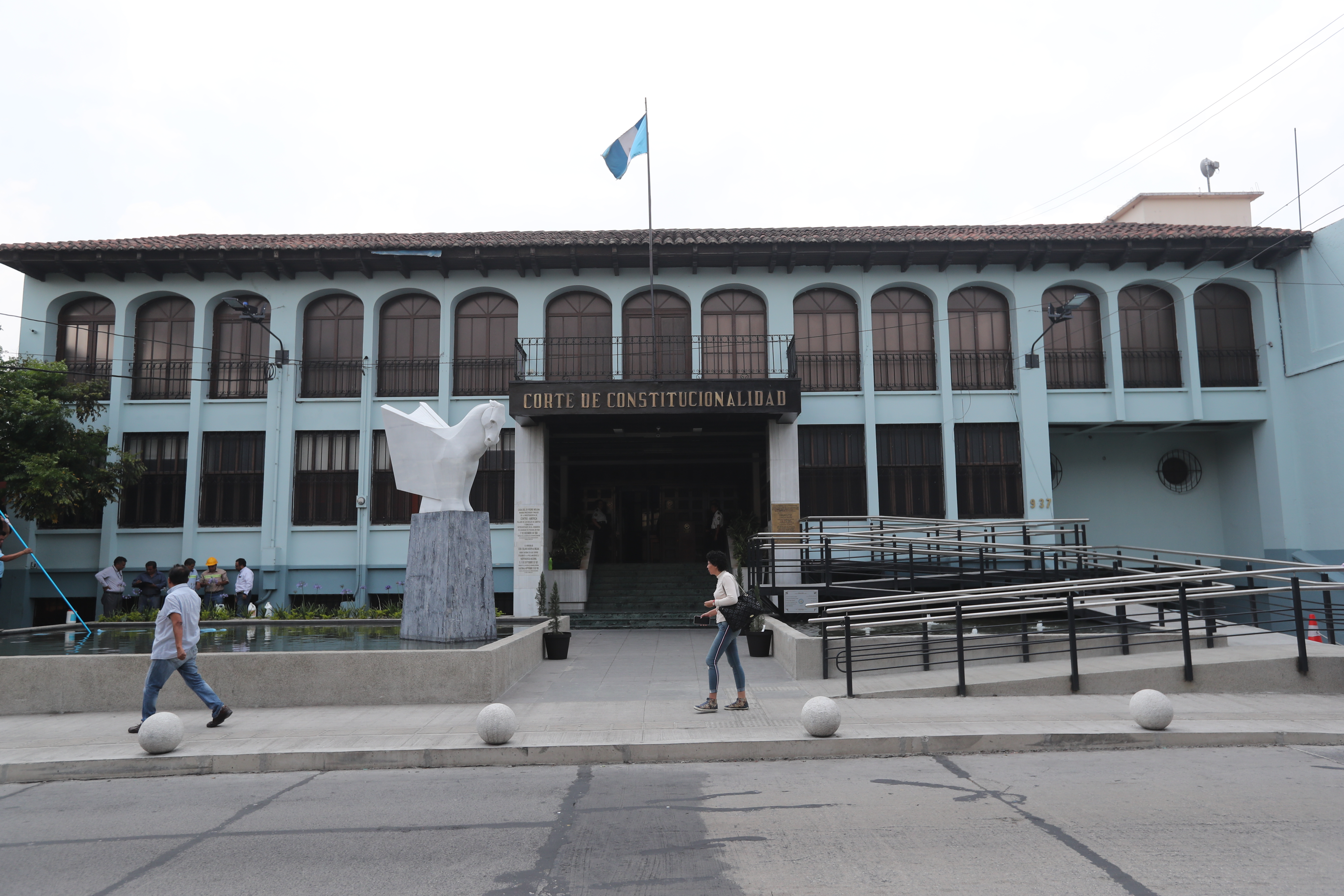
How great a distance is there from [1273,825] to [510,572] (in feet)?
57.9

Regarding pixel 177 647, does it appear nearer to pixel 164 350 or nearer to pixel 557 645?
pixel 557 645

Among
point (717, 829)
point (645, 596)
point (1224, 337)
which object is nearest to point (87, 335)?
point (645, 596)

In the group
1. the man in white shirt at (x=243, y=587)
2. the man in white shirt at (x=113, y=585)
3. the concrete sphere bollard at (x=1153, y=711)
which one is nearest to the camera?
the concrete sphere bollard at (x=1153, y=711)

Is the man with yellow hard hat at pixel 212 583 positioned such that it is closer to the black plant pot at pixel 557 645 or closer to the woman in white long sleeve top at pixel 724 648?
the black plant pot at pixel 557 645

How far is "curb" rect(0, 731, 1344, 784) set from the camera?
7777mm

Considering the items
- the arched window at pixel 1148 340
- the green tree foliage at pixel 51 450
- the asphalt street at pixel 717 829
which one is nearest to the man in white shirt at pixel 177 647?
the asphalt street at pixel 717 829

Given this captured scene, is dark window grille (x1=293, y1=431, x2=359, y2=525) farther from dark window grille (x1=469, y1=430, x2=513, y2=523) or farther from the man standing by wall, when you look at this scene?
dark window grille (x1=469, y1=430, x2=513, y2=523)

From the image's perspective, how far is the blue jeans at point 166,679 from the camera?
875cm

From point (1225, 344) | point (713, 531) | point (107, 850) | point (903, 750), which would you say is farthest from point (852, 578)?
point (107, 850)

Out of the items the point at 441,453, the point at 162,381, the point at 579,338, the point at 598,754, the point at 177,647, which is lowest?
the point at 598,754

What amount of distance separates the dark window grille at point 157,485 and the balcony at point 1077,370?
22.2m

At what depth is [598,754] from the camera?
26.1 feet

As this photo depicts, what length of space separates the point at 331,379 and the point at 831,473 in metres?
13.1

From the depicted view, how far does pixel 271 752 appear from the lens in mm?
7902
